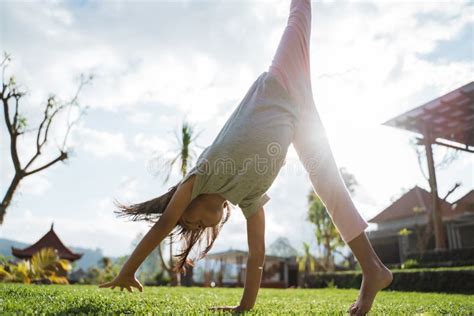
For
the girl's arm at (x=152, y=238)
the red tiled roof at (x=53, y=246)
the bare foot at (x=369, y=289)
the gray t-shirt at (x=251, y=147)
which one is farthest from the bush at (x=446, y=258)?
the red tiled roof at (x=53, y=246)

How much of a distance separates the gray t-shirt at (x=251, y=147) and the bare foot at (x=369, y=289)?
0.91 m

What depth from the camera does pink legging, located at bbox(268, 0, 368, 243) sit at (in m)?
2.75

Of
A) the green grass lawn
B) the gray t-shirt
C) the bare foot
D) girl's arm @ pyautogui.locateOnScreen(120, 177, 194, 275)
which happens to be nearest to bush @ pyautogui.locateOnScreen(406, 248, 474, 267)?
the green grass lawn

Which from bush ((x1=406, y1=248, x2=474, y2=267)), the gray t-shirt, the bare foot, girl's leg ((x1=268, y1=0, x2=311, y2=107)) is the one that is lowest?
the bare foot

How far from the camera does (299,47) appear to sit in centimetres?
307

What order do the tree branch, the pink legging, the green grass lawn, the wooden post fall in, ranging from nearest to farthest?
the green grass lawn → the pink legging → the wooden post → the tree branch

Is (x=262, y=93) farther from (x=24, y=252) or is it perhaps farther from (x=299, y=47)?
(x=24, y=252)

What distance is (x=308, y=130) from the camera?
9.59 feet

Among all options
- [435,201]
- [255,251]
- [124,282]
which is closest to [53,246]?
[435,201]

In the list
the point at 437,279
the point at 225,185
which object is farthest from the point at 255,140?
the point at 437,279

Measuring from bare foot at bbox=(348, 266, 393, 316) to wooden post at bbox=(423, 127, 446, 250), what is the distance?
12.0 m

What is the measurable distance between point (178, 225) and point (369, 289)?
4.69ft

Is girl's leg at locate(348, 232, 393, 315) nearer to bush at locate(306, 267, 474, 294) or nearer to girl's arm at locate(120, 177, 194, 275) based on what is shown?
girl's arm at locate(120, 177, 194, 275)

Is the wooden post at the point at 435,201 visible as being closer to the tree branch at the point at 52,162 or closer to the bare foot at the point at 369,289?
the bare foot at the point at 369,289
